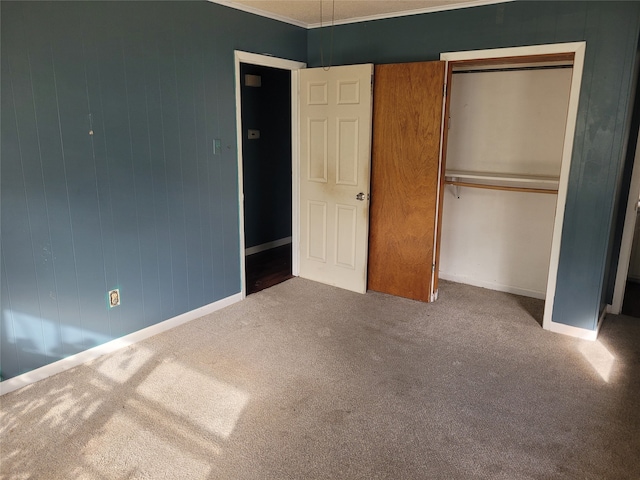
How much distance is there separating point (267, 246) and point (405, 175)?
2309 mm

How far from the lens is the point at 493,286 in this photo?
451cm

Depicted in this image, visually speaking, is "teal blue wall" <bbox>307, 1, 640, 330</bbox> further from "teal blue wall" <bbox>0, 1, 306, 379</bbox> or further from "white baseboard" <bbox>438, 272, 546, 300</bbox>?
"teal blue wall" <bbox>0, 1, 306, 379</bbox>

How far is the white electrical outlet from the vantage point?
3.19 meters

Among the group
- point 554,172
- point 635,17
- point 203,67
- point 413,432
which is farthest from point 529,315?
point 203,67

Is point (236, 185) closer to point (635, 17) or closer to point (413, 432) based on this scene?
point (413, 432)

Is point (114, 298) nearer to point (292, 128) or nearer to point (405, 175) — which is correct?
point (292, 128)

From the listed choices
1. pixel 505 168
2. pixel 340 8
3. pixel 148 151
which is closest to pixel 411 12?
pixel 340 8

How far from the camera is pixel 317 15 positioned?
13.3 feet

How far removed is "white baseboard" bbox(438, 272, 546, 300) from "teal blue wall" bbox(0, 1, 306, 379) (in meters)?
2.23

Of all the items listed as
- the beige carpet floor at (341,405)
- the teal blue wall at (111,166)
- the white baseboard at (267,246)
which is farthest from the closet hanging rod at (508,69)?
the white baseboard at (267,246)

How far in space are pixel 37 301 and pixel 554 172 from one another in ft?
13.0

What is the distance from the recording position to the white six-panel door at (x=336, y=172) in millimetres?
4094

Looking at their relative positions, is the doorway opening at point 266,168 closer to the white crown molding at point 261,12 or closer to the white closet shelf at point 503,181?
the white crown molding at point 261,12

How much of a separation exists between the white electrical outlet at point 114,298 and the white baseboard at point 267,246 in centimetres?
223
